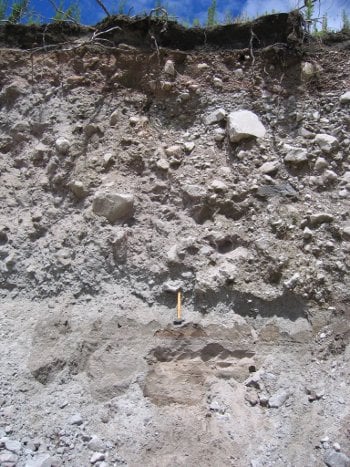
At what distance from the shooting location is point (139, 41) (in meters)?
4.50

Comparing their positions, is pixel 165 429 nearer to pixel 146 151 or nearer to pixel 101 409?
pixel 101 409

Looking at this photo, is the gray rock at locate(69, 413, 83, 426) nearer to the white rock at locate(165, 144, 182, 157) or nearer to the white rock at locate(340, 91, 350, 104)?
the white rock at locate(165, 144, 182, 157)

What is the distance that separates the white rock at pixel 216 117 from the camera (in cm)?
412

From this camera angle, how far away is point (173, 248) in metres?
3.60

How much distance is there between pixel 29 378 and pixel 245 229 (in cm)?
191

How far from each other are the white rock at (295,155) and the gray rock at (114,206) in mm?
1334

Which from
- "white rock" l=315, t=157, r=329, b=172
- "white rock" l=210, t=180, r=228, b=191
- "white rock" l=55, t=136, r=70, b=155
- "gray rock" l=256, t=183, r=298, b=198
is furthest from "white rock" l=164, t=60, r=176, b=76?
"white rock" l=315, t=157, r=329, b=172

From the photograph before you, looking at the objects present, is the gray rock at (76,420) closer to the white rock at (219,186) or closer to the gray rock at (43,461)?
the gray rock at (43,461)

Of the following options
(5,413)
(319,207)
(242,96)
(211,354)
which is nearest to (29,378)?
(5,413)

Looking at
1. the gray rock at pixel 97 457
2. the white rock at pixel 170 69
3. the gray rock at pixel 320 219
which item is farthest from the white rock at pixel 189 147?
the gray rock at pixel 97 457

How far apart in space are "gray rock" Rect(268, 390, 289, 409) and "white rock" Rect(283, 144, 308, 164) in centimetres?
183

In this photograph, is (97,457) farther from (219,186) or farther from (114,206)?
(219,186)

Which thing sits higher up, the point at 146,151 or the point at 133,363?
the point at 146,151

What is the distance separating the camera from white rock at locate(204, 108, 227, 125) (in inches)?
162
